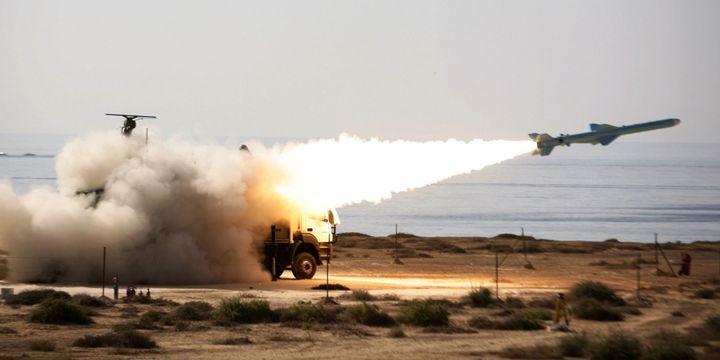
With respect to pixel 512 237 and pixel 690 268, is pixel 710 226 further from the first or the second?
pixel 690 268

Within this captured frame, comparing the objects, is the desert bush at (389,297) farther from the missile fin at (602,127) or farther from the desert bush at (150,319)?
the missile fin at (602,127)

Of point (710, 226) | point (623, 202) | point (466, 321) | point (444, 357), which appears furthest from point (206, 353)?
point (623, 202)

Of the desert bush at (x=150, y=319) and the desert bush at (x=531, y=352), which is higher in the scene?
the desert bush at (x=150, y=319)

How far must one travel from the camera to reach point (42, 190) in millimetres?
54250

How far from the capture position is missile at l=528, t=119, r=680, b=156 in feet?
189

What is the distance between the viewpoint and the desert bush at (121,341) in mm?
34062

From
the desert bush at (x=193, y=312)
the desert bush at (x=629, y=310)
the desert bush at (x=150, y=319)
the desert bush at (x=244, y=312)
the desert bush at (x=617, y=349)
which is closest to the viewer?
the desert bush at (x=617, y=349)

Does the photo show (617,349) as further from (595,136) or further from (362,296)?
(595,136)

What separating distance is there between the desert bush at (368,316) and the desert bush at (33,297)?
386 inches

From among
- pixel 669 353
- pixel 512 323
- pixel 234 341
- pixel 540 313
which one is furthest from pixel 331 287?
pixel 669 353

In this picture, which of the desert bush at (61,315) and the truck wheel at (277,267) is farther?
the truck wheel at (277,267)

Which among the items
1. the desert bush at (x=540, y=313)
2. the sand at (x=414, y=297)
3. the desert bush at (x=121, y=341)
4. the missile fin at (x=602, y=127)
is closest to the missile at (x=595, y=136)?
the missile fin at (x=602, y=127)

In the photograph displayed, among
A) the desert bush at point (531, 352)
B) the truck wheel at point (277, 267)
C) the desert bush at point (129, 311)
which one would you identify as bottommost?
the desert bush at point (531, 352)

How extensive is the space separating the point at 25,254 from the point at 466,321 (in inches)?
769
